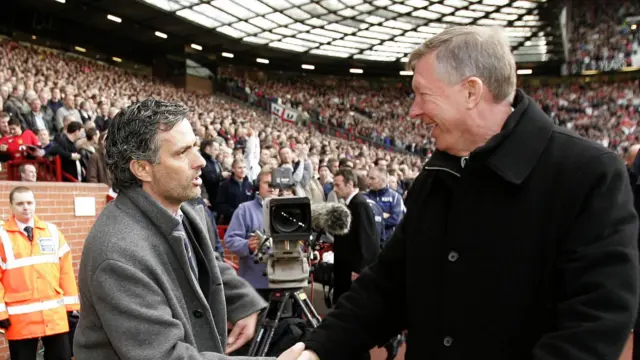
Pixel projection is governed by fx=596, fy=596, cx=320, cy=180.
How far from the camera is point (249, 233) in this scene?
18.5 ft

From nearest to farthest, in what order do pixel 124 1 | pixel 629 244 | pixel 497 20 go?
1. pixel 629 244
2. pixel 124 1
3. pixel 497 20

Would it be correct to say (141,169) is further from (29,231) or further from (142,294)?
(29,231)

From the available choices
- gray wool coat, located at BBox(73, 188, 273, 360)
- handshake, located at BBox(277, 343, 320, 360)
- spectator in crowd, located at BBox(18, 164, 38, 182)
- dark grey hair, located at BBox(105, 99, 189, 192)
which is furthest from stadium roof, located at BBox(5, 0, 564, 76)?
handshake, located at BBox(277, 343, 320, 360)

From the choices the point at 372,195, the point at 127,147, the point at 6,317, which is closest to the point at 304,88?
the point at 372,195

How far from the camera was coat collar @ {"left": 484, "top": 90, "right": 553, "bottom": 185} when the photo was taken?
5.18 ft

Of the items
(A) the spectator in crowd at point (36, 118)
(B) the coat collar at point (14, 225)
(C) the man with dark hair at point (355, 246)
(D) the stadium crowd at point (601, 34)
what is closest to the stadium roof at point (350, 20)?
(D) the stadium crowd at point (601, 34)

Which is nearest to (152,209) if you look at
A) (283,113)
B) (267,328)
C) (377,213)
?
(267,328)

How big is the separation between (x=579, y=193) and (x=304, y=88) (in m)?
36.1

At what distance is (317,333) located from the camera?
2004 millimetres

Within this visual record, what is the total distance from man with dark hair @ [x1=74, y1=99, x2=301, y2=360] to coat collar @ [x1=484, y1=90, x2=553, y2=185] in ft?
2.93

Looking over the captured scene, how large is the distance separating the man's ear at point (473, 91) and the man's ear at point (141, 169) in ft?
3.58

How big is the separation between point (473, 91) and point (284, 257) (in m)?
3.13

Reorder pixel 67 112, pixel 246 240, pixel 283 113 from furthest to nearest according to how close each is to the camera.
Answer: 1. pixel 283 113
2. pixel 67 112
3. pixel 246 240

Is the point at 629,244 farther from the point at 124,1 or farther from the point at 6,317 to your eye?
the point at 124,1
